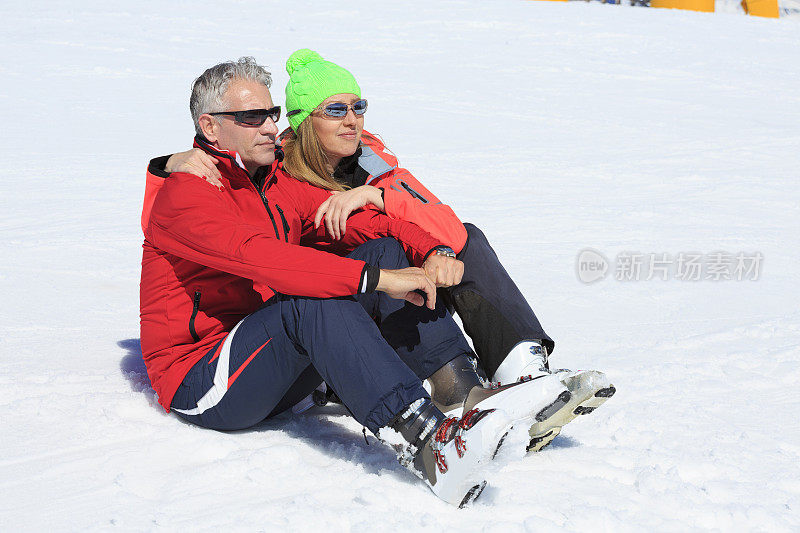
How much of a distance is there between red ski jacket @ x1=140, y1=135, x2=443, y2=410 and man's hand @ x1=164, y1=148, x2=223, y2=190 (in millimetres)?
21

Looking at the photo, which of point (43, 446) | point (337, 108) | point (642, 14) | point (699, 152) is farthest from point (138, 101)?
point (642, 14)

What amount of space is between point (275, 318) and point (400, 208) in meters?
0.90

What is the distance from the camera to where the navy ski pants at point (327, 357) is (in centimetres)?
223

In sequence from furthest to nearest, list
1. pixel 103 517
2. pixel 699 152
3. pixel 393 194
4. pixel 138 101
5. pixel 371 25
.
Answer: pixel 371 25 → pixel 138 101 → pixel 699 152 → pixel 393 194 → pixel 103 517

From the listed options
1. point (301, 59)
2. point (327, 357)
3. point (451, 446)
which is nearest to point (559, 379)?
point (451, 446)

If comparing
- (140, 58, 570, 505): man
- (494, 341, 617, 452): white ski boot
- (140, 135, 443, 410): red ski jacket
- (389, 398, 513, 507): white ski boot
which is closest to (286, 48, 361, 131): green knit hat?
(140, 135, 443, 410): red ski jacket

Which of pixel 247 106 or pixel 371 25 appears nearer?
pixel 247 106

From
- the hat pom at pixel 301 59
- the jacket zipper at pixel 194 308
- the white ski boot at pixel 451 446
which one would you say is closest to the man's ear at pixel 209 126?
the jacket zipper at pixel 194 308

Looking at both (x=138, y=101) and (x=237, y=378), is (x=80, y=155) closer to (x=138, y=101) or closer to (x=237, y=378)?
(x=138, y=101)

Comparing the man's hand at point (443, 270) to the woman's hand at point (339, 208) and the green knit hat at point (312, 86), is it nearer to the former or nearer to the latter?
the woman's hand at point (339, 208)

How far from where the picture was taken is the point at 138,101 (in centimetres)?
1027

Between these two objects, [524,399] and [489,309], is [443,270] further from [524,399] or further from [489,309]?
[524,399]

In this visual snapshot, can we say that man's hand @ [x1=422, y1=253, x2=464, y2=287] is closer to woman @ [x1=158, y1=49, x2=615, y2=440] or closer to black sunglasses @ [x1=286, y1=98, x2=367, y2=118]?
woman @ [x1=158, y1=49, x2=615, y2=440]

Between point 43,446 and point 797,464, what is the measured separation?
239 cm
